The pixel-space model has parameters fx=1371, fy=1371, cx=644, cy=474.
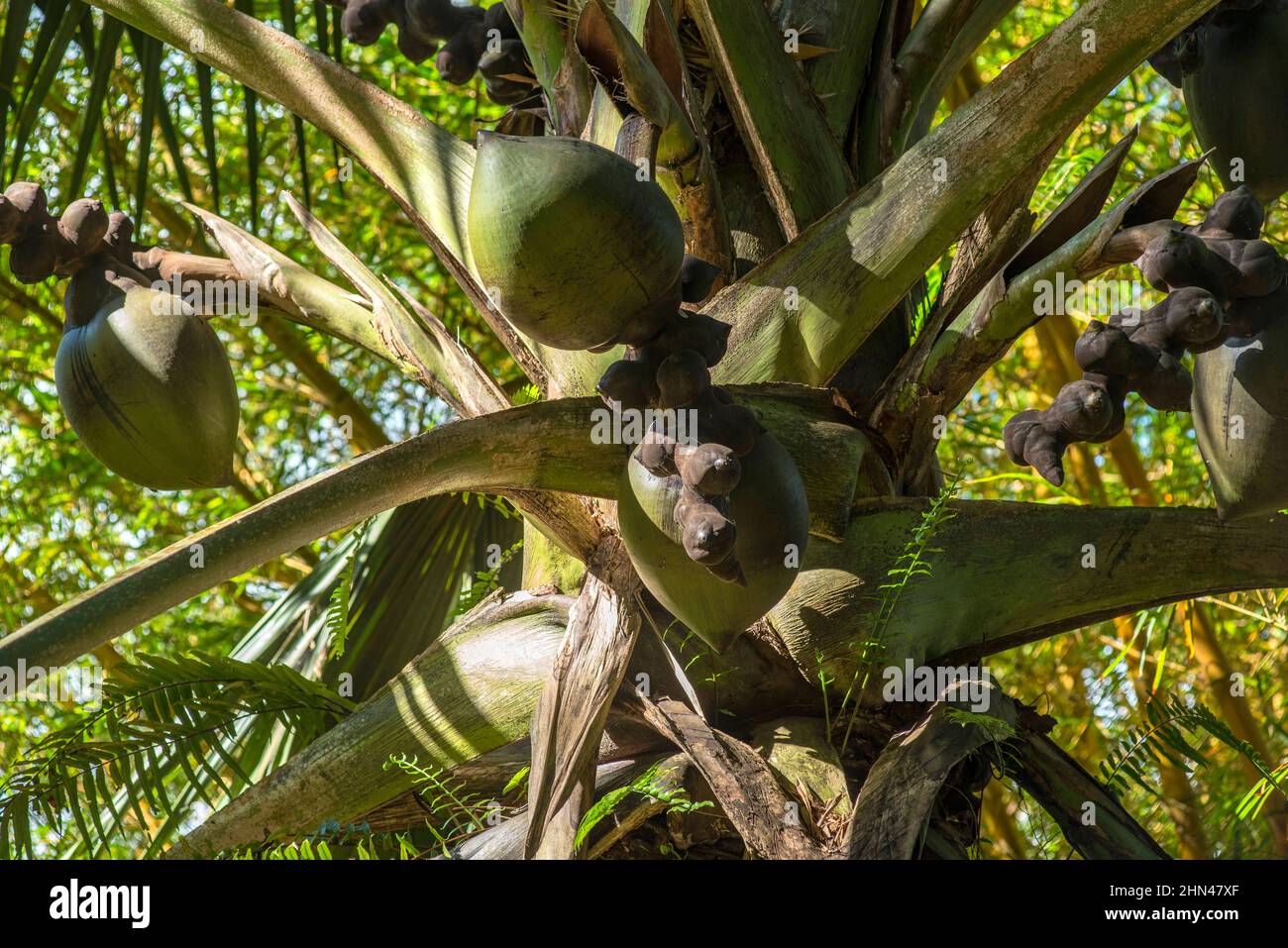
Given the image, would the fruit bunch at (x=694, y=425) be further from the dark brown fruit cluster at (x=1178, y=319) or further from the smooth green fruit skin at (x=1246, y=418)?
the smooth green fruit skin at (x=1246, y=418)

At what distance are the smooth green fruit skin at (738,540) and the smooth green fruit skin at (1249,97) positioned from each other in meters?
0.51

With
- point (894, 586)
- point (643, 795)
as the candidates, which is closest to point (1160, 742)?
point (894, 586)

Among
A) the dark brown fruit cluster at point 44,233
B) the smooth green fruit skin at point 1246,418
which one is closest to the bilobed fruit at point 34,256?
the dark brown fruit cluster at point 44,233

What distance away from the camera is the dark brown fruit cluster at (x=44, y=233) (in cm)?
96

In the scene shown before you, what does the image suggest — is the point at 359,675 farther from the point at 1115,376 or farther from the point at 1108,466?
the point at 1108,466

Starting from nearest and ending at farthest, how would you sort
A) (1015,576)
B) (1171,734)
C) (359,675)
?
(1015,576)
(1171,734)
(359,675)

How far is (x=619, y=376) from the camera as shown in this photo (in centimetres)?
79

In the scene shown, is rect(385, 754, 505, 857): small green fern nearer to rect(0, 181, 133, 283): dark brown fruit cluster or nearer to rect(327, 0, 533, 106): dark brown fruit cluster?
rect(0, 181, 133, 283): dark brown fruit cluster

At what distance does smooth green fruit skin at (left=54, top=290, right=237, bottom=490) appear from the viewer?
943 millimetres

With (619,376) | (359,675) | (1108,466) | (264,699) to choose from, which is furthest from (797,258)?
(1108,466)

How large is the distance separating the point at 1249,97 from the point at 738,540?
0.58 meters
